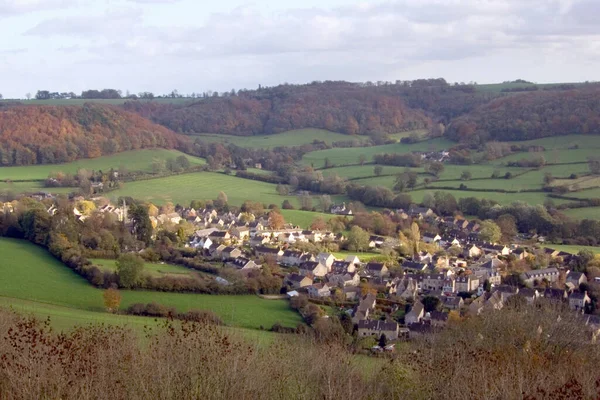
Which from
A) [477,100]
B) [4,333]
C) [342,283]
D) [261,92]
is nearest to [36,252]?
[342,283]

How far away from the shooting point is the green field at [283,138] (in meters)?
76.9

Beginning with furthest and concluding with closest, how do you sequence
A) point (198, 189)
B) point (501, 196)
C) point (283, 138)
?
point (283, 138), point (198, 189), point (501, 196)

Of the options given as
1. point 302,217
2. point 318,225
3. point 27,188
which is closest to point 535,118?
point 302,217

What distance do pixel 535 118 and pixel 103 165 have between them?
1438 inches

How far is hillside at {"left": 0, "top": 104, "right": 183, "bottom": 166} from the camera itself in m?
57.2

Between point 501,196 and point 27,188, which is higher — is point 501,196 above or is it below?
below

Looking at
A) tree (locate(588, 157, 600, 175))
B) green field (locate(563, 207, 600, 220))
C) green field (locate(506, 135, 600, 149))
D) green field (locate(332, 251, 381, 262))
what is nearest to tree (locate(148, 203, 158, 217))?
green field (locate(332, 251, 381, 262))

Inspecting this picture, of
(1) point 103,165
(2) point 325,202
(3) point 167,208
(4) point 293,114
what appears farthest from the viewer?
(4) point 293,114

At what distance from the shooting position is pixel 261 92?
10362 cm

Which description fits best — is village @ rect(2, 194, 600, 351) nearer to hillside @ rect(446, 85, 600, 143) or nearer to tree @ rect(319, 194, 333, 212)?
tree @ rect(319, 194, 333, 212)

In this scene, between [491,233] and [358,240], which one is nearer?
[358,240]

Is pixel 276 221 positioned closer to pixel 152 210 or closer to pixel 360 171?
pixel 152 210

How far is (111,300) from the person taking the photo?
23281 millimetres

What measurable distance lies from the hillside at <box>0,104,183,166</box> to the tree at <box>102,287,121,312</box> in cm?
3672
